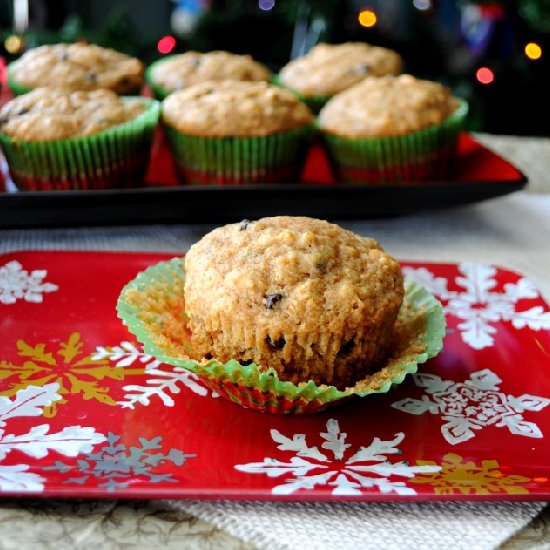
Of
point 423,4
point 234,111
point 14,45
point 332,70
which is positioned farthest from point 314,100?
point 423,4

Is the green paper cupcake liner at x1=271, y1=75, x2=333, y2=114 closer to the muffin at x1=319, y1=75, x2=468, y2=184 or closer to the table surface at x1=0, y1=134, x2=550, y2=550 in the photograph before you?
the muffin at x1=319, y1=75, x2=468, y2=184

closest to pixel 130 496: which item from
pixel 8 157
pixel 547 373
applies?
pixel 547 373

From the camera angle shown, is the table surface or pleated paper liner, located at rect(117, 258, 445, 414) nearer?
the table surface

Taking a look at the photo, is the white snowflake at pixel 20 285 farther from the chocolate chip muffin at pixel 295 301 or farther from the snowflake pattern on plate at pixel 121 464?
the snowflake pattern on plate at pixel 121 464

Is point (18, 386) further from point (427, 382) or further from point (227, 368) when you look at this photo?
point (427, 382)

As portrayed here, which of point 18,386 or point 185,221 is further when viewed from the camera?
point 185,221

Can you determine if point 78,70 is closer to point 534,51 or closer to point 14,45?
point 14,45

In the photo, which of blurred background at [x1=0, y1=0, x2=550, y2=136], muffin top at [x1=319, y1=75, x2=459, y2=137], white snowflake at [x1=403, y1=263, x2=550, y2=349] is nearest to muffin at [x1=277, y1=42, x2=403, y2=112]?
muffin top at [x1=319, y1=75, x2=459, y2=137]
